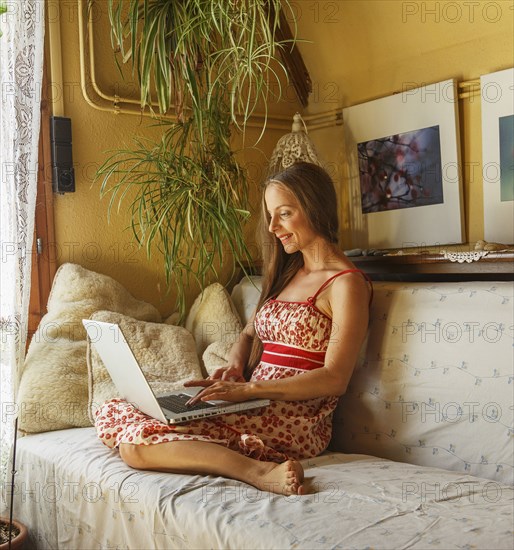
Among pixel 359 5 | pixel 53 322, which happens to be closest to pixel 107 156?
pixel 53 322

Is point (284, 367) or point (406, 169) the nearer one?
point (284, 367)

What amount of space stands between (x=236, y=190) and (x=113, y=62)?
2.17 ft

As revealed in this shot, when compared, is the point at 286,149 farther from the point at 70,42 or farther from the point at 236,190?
the point at 70,42

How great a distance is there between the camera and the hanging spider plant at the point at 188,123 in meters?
2.44

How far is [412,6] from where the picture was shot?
2.66 metres

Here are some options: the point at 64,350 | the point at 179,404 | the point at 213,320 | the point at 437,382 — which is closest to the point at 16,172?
the point at 64,350

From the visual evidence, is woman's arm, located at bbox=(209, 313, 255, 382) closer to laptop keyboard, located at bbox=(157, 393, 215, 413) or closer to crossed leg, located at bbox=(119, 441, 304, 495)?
laptop keyboard, located at bbox=(157, 393, 215, 413)

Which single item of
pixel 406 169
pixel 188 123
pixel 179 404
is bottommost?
pixel 179 404

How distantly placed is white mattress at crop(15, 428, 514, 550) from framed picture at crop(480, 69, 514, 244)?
916mm

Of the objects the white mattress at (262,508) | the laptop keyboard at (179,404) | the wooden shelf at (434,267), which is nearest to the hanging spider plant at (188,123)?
the wooden shelf at (434,267)

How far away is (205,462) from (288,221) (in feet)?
2.55

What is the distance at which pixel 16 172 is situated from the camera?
92.0 inches

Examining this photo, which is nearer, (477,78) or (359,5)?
(477,78)

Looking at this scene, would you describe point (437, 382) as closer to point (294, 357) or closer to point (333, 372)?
point (333, 372)
